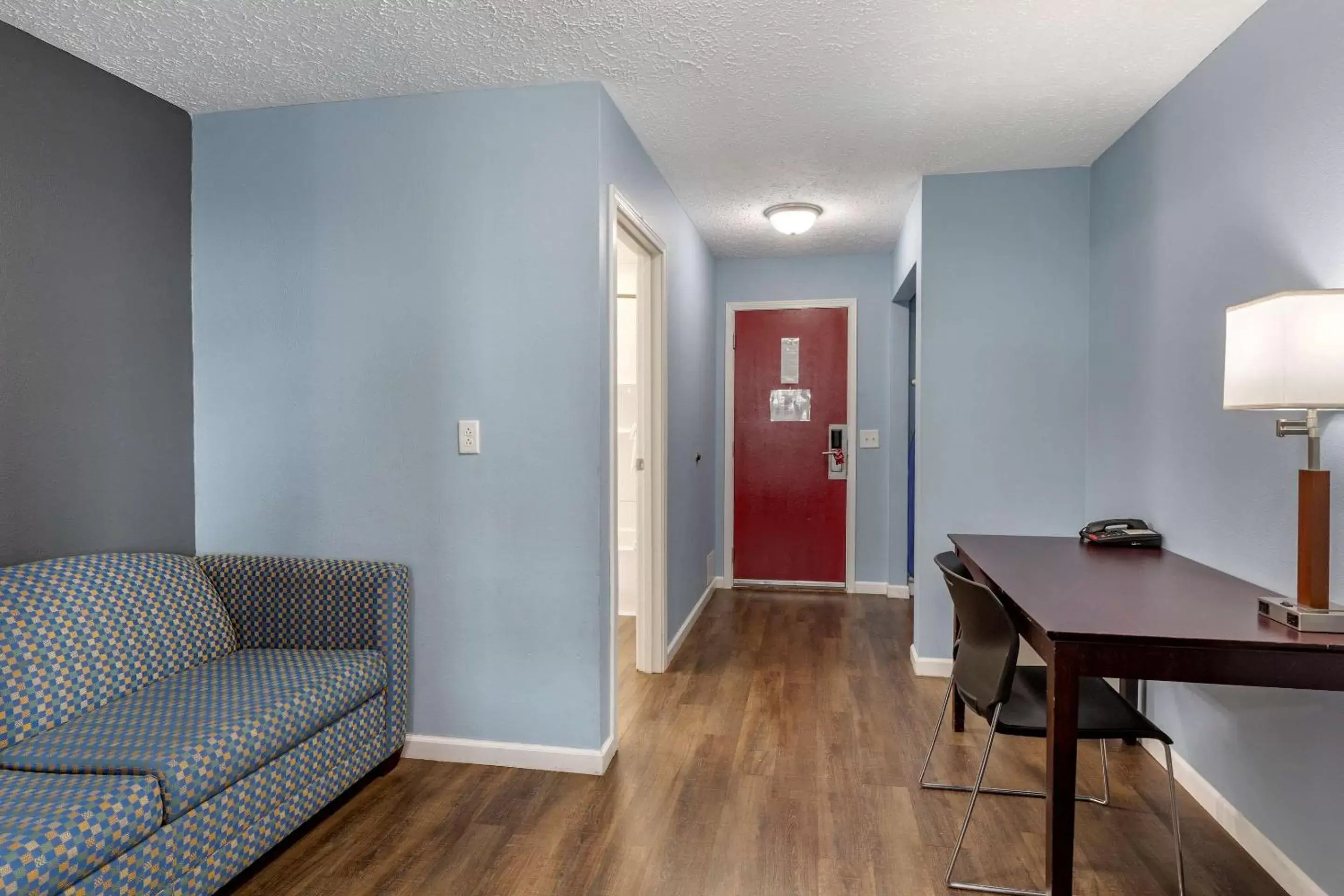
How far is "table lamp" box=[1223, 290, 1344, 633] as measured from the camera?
60.6 inches

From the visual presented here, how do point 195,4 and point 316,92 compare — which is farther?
point 316,92

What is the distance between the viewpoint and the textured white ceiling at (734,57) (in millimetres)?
2043

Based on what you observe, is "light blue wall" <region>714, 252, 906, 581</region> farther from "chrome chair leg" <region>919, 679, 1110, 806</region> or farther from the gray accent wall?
the gray accent wall

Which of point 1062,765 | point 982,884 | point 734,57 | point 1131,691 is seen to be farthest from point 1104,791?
point 734,57

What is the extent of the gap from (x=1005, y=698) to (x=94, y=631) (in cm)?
239

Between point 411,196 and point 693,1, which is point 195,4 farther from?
point 693,1

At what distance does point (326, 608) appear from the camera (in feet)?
8.18

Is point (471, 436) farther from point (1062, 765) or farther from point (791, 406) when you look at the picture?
point (791, 406)

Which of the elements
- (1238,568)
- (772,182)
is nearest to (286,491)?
(772,182)

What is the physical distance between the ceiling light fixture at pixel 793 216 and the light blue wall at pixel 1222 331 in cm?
138

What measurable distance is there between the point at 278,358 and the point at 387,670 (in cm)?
118

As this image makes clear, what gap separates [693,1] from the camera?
1982 mm

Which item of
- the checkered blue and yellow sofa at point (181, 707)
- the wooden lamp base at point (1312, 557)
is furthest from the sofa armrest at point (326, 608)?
the wooden lamp base at point (1312, 557)

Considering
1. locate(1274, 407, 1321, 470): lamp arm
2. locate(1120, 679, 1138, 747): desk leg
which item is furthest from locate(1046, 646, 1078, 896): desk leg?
locate(1120, 679, 1138, 747): desk leg
